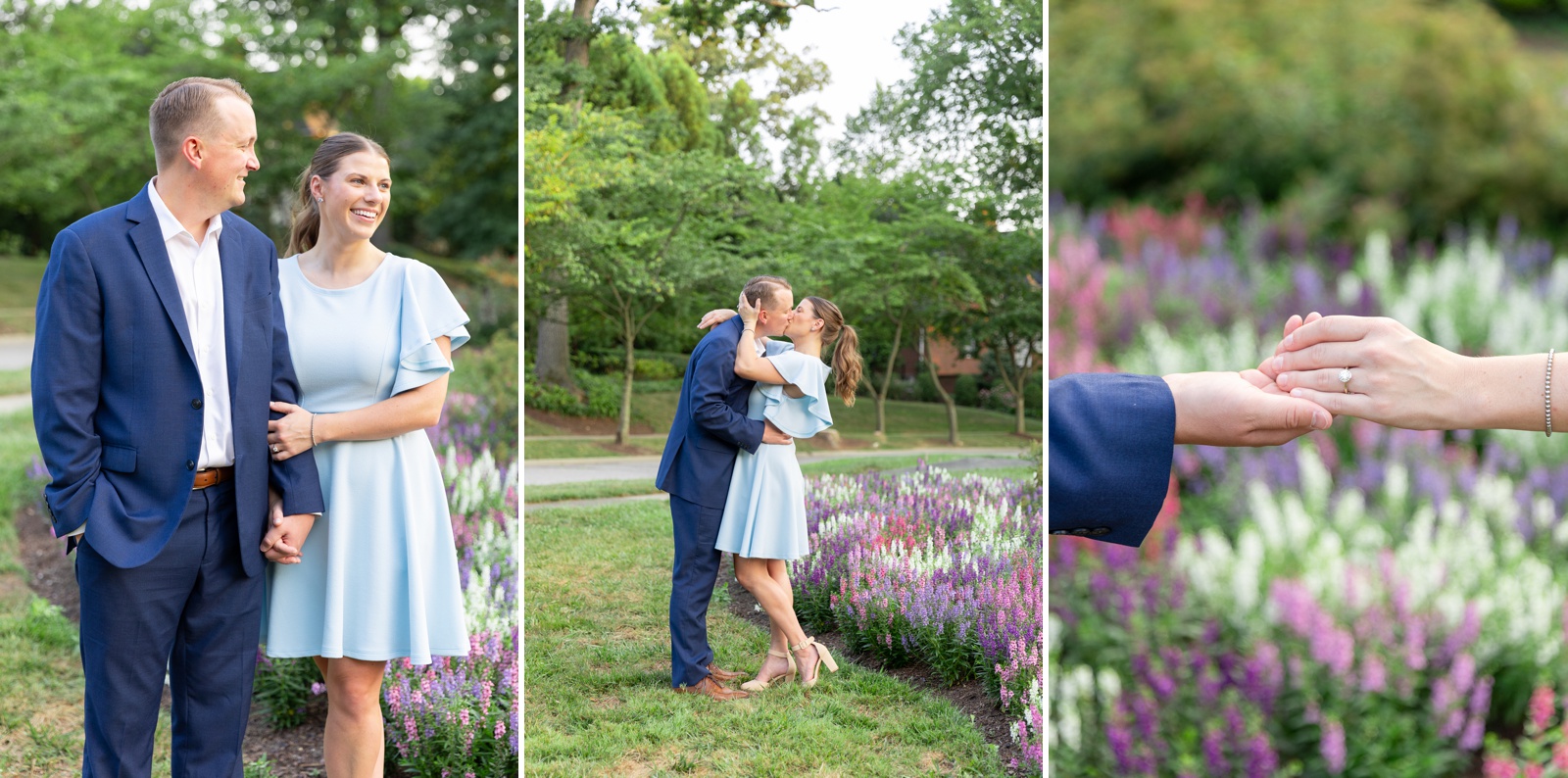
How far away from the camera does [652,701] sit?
256 cm

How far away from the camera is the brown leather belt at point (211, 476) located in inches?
88.9

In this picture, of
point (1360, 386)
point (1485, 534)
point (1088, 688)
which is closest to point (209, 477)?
point (1088, 688)

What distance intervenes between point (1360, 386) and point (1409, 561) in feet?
4.04

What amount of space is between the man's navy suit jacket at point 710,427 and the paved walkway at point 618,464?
0.06 meters

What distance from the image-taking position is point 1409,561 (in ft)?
11.6

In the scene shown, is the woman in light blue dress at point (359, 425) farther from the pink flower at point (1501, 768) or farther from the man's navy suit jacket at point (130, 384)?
the pink flower at point (1501, 768)

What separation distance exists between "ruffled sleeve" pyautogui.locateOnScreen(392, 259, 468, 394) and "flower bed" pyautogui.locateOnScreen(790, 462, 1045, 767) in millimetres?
907

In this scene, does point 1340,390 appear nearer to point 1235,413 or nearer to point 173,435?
point 1235,413

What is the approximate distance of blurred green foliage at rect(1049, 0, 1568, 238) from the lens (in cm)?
705

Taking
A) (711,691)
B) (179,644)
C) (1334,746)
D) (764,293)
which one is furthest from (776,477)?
(1334,746)

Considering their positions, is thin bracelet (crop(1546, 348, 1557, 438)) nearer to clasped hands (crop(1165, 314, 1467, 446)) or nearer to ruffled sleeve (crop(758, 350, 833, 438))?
clasped hands (crop(1165, 314, 1467, 446))

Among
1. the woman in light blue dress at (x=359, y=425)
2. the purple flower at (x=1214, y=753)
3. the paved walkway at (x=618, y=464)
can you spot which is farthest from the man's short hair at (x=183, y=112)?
the purple flower at (x=1214, y=753)

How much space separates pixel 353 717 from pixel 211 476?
0.66 m

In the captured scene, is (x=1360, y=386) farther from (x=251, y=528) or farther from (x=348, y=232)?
(x=251, y=528)
